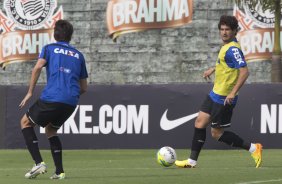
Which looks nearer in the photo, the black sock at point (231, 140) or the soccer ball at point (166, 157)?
the soccer ball at point (166, 157)

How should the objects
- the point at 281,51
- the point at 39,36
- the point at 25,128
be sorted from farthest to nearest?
the point at 39,36, the point at 281,51, the point at 25,128

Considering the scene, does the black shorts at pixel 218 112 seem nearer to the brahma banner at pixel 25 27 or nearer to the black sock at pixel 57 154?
the black sock at pixel 57 154

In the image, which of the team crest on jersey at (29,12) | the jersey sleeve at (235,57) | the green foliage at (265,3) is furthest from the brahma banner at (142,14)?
the jersey sleeve at (235,57)

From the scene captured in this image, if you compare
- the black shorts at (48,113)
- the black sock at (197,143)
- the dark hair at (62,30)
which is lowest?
the black sock at (197,143)

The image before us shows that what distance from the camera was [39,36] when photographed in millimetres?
28203

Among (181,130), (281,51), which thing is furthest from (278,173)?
(281,51)

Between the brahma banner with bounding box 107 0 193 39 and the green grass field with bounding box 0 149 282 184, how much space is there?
29.1 ft

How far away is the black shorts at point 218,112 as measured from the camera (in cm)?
1309

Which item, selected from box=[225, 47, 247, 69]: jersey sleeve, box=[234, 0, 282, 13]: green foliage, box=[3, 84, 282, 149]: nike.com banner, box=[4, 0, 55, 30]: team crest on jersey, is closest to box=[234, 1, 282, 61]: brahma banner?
box=[234, 0, 282, 13]: green foliage

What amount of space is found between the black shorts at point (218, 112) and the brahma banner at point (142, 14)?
554 inches

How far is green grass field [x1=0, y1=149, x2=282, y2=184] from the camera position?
36.3ft

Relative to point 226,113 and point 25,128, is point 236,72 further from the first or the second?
point 25,128

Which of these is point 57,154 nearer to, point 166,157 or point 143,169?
point 143,169

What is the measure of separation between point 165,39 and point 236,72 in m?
14.3
